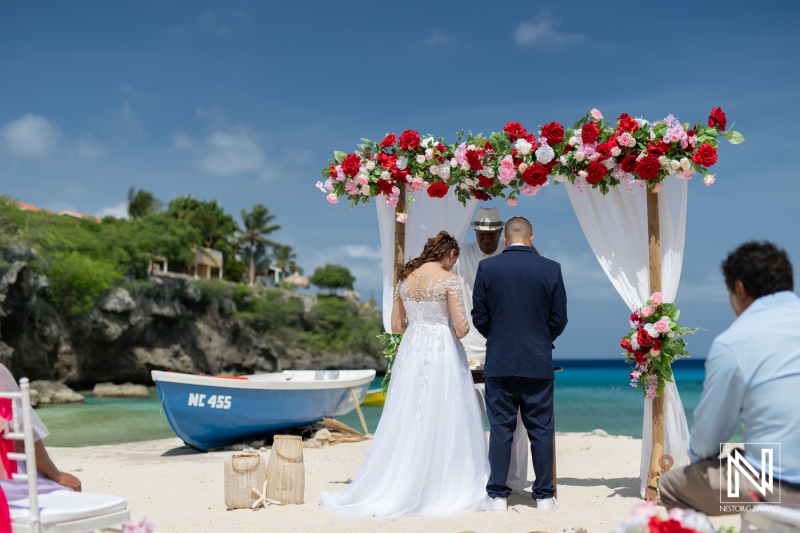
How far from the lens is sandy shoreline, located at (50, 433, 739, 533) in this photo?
5.18m

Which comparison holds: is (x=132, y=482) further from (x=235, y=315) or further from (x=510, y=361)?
(x=235, y=315)

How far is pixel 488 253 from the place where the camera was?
6762 millimetres

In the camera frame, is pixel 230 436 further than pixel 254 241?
No

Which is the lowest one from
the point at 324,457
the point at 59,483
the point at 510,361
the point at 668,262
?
the point at 324,457

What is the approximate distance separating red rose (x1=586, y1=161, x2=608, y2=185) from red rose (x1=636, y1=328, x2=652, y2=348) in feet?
4.42

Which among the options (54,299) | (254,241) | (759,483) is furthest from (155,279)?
(759,483)

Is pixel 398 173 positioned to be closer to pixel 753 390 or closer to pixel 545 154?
pixel 545 154

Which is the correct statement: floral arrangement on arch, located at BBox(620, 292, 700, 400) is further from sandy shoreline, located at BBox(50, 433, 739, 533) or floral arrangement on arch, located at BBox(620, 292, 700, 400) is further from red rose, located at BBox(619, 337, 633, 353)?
sandy shoreline, located at BBox(50, 433, 739, 533)

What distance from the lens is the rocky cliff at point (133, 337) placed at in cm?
3056

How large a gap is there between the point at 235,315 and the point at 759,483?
44.7 metres

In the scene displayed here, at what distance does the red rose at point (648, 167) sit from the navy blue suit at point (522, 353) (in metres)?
1.25

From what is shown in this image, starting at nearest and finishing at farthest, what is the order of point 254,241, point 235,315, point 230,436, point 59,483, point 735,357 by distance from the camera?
point 735,357
point 59,483
point 230,436
point 235,315
point 254,241

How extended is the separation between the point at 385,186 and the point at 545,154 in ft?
5.20

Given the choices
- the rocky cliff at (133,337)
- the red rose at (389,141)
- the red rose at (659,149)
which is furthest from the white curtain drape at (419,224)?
the rocky cliff at (133,337)
